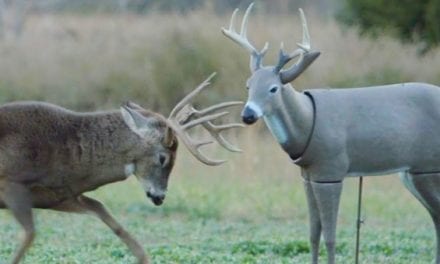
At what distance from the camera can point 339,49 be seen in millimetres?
27016

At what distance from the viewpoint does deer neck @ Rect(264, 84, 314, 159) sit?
999cm

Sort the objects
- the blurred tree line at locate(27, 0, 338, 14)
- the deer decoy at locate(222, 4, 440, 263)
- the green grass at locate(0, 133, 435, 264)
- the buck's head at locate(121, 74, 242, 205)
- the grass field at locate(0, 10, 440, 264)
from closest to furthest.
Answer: the deer decoy at locate(222, 4, 440, 263) → the buck's head at locate(121, 74, 242, 205) → the green grass at locate(0, 133, 435, 264) → the grass field at locate(0, 10, 440, 264) → the blurred tree line at locate(27, 0, 338, 14)

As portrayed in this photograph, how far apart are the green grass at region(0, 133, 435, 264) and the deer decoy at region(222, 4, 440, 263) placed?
1.70 meters

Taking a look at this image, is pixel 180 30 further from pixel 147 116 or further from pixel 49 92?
pixel 147 116

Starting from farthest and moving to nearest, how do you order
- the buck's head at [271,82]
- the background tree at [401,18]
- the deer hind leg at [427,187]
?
the background tree at [401,18], the deer hind leg at [427,187], the buck's head at [271,82]

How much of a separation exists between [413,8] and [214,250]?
10411 millimetres

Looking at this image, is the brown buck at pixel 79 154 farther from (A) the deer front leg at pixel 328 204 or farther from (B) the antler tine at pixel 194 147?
(A) the deer front leg at pixel 328 204

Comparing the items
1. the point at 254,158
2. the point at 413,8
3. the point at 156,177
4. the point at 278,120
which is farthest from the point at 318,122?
the point at 413,8

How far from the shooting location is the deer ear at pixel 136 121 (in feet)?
34.5

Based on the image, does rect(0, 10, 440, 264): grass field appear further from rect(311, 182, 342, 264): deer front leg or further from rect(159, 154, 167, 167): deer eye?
rect(311, 182, 342, 264): deer front leg

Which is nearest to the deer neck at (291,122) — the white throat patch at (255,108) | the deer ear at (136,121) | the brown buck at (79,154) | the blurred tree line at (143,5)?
the white throat patch at (255,108)

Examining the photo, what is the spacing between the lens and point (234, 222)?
52.8ft

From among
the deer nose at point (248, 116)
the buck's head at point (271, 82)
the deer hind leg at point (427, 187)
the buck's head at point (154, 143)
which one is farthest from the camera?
the buck's head at point (154, 143)

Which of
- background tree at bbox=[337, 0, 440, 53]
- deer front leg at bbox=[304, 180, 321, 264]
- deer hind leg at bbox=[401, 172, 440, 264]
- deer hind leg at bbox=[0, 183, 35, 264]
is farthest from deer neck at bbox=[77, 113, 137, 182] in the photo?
background tree at bbox=[337, 0, 440, 53]
